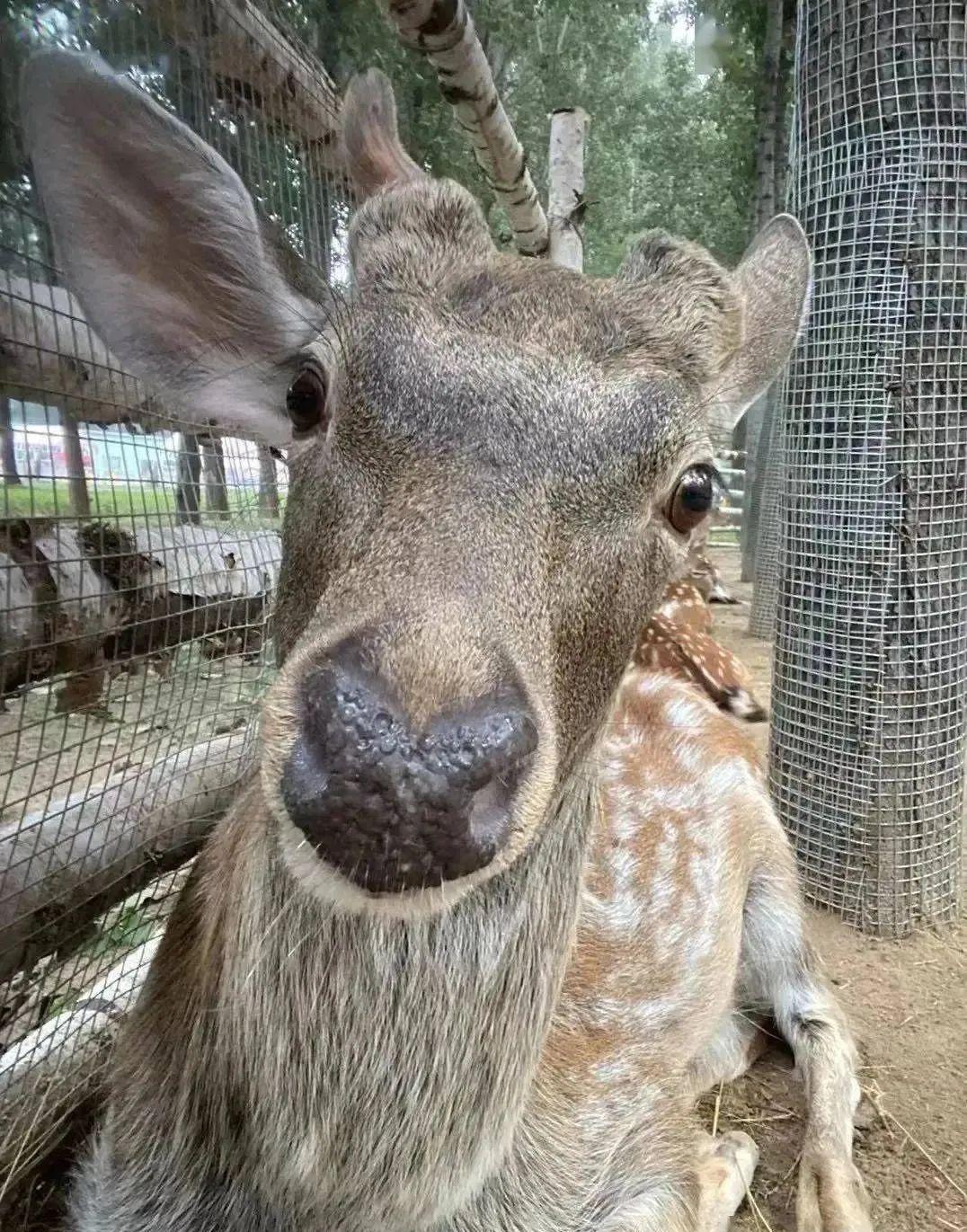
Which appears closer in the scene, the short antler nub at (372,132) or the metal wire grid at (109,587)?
Result: the metal wire grid at (109,587)

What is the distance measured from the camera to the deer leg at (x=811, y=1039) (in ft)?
7.18

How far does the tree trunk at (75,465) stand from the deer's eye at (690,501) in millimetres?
1306

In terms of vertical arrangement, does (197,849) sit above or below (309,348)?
below

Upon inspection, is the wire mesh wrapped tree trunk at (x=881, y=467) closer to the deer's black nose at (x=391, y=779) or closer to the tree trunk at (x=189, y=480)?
the tree trunk at (x=189, y=480)

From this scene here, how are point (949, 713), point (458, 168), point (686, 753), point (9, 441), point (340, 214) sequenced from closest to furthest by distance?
point (9, 441), point (686, 753), point (949, 713), point (340, 214), point (458, 168)

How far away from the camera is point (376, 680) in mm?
972

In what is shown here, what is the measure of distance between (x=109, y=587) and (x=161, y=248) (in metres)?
0.79

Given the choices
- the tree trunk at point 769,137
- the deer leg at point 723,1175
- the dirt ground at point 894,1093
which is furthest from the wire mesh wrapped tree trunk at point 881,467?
the tree trunk at point 769,137

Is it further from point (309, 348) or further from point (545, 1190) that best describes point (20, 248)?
point (545, 1190)

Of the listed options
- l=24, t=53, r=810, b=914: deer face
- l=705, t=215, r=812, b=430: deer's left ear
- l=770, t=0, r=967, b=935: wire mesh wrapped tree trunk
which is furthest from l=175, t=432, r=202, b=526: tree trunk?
l=770, t=0, r=967, b=935: wire mesh wrapped tree trunk

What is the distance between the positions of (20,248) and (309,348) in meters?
0.68

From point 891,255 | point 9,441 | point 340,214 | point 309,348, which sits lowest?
point 9,441

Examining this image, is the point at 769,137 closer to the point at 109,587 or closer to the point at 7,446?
the point at 109,587

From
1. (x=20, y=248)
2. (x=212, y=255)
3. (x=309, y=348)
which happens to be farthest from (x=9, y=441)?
(x=309, y=348)
